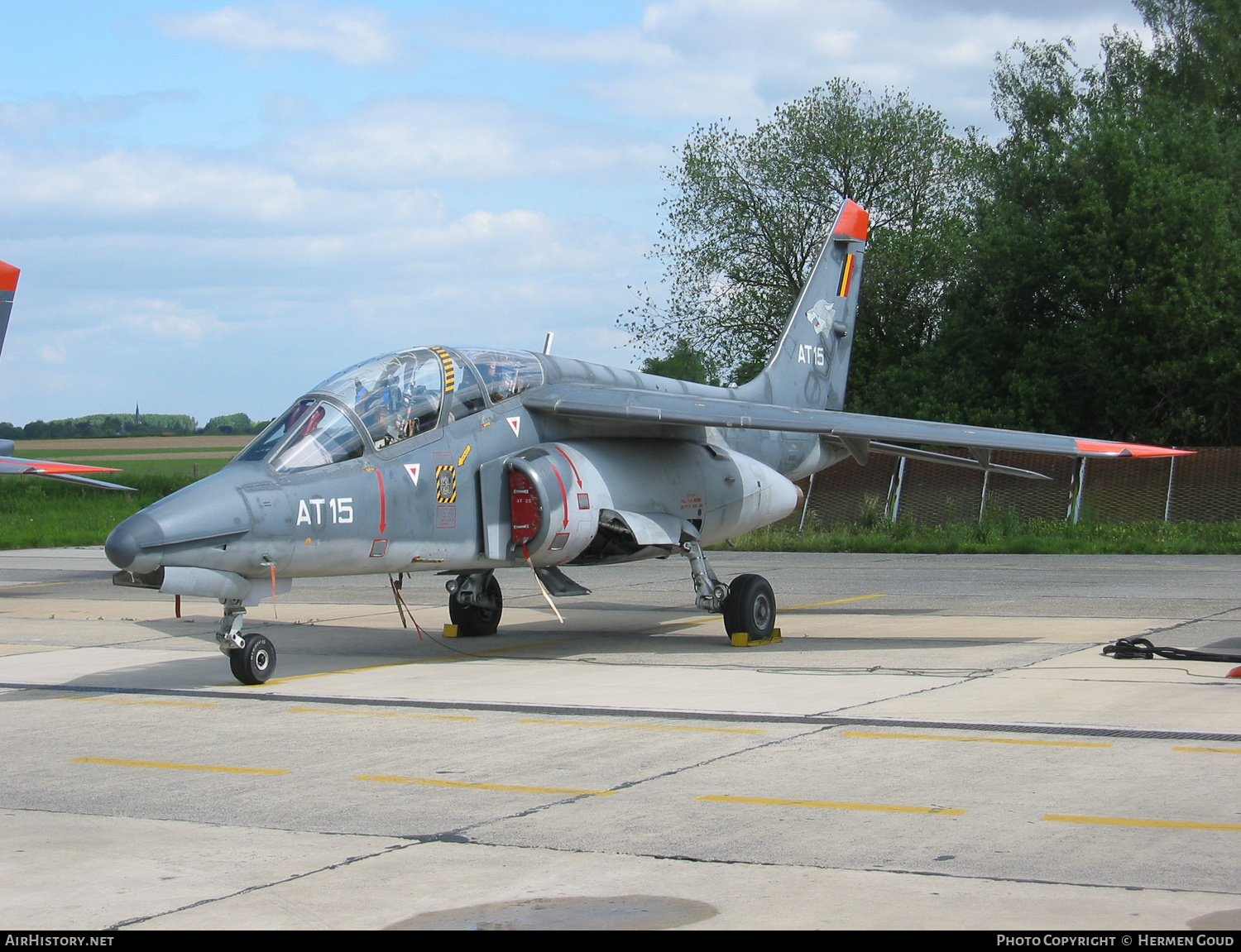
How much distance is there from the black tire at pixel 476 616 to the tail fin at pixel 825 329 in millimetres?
4713

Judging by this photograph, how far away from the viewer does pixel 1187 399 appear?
3506cm

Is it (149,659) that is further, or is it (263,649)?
(149,659)

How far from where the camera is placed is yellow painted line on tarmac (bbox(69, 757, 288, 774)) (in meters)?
7.62

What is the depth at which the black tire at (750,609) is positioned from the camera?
13117 millimetres

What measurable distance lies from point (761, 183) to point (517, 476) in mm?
36015

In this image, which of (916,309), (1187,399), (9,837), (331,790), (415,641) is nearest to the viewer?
(9,837)

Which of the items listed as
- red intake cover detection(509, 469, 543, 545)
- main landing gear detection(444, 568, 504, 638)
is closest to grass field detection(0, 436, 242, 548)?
main landing gear detection(444, 568, 504, 638)

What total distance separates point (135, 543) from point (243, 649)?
1747 millimetres

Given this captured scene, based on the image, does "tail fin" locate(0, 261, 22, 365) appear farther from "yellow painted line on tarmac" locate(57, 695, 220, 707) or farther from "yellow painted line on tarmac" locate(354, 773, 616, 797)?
"yellow painted line on tarmac" locate(354, 773, 616, 797)

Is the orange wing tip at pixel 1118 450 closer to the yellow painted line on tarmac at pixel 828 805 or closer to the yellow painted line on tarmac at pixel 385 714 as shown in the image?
the yellow painted line on tarmac at pixel 385 714

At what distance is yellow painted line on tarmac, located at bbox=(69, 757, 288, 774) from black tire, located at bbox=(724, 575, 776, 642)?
6.38 meters

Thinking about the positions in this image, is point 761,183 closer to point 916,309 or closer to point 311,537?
point 916,309

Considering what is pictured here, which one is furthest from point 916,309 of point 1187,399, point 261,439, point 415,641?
point 261,439

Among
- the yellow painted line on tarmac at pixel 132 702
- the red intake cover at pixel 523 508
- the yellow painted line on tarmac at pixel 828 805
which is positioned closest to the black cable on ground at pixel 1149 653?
the red intake cover at pixel 523 508
